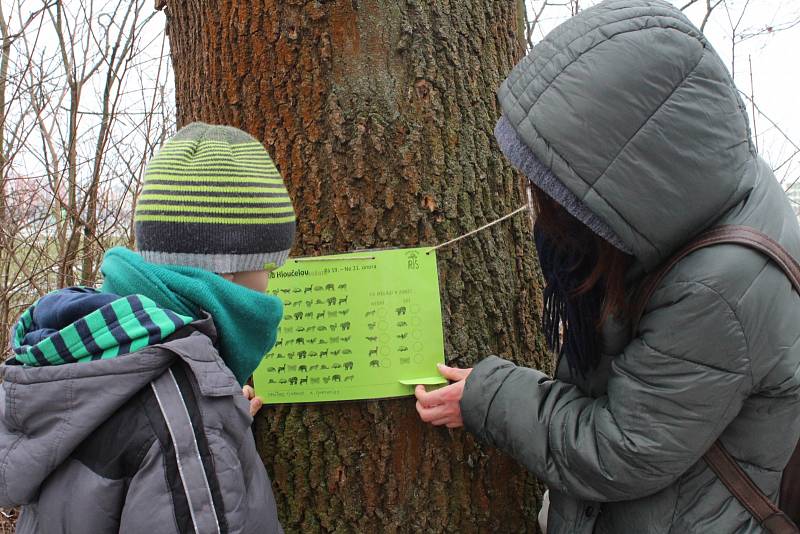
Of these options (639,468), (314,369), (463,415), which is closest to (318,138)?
(314,369)

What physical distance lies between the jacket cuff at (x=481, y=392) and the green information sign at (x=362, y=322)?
0.17 m

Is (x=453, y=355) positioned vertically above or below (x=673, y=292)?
below

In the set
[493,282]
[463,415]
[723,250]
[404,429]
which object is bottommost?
[404,429]

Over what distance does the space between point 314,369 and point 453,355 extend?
14.0 inches

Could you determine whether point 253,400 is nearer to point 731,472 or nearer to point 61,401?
point 61,401

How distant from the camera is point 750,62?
185 inches

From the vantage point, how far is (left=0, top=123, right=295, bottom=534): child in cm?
101

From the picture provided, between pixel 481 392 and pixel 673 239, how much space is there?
524 millimetres

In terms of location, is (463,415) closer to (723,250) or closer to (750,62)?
(723,250)

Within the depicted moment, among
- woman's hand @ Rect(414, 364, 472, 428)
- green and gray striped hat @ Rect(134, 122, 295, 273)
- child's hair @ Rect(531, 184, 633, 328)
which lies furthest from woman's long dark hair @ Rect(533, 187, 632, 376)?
green and gray striped hat @ Rect(134, 122, 295, 273)

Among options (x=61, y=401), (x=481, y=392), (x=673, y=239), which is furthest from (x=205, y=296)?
(x=673, y=239)

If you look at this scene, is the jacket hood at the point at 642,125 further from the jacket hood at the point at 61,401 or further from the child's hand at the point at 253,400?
the child's hand at the point at 253,400

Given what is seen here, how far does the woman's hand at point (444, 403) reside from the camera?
1443mm

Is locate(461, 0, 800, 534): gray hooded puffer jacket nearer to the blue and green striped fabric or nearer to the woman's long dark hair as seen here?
the woman's long dark hair
